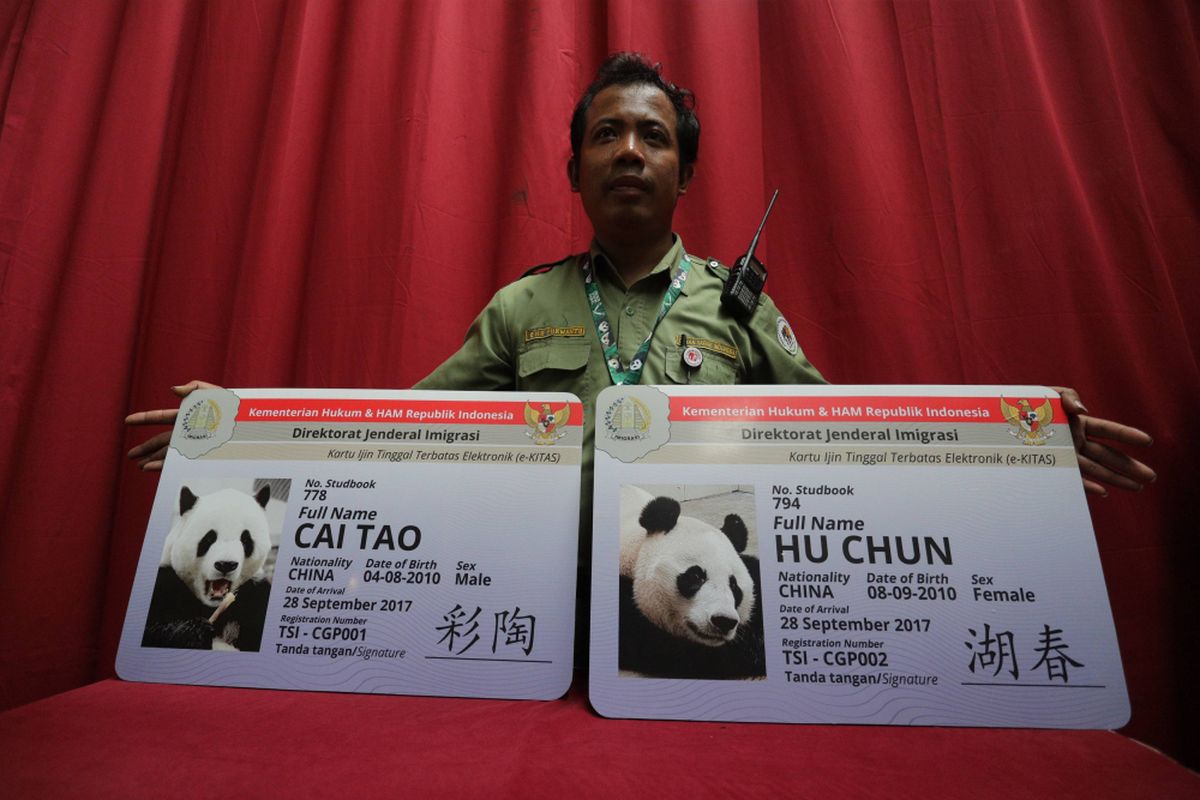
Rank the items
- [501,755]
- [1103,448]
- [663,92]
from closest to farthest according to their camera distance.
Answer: [501,755]
[1103,448]
[663,92]

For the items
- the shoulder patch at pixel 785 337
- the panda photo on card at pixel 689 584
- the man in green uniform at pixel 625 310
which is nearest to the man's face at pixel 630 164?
the man in green uniform at pixel 625 310

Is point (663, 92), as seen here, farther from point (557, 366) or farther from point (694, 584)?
point (694, 584)

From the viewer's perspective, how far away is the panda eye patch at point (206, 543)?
0.61 meters

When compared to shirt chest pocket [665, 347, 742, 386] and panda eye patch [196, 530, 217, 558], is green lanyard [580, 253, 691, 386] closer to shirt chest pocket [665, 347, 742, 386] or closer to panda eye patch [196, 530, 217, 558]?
shirt chest pocket [665, 347, 742, 386]

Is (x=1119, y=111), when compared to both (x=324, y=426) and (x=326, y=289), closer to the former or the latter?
(x=324, y=426)

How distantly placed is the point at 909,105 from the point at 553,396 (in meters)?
1.18

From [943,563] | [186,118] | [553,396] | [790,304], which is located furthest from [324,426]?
[186,118]

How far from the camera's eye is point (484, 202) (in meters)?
1.33

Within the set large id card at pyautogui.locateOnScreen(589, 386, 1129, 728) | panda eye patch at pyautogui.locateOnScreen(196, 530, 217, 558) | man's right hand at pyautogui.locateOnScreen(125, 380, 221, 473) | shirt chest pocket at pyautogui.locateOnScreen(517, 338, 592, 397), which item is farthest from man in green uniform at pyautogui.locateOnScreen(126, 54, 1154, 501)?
panda eye patch at pyautogui.locateOnScreen(196, 530, 217, 558)

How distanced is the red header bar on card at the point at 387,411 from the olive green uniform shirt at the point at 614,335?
0.25m

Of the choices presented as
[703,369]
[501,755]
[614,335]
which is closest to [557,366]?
[614,335]

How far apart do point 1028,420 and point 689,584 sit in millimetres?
397

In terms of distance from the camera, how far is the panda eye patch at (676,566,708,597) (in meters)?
0.54

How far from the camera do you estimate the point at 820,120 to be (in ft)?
4.21
